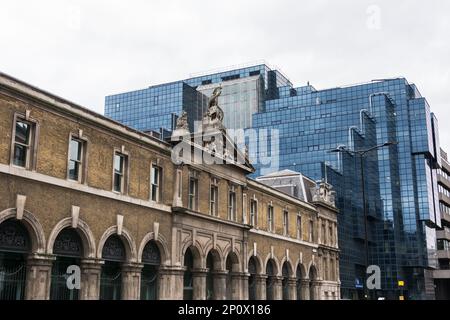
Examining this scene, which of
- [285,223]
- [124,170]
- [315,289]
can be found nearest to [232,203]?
[285,223]

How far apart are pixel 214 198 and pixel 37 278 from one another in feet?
50.2

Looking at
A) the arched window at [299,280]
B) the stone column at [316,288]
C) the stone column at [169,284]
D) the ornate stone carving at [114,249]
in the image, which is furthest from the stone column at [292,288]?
the ornate stone carving at [114,249]

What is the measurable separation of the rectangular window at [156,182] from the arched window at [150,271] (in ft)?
7.83

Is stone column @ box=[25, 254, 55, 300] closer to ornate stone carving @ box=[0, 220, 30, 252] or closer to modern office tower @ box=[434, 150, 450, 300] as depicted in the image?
ornate stone carving @ box=[0, 220, 30, 252]

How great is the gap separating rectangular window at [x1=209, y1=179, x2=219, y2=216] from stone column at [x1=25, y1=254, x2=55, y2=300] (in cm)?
1422

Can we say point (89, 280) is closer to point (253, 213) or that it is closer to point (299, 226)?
point (253, 213)

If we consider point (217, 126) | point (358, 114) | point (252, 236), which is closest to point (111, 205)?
point (217, 126)

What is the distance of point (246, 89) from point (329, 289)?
73.3 meters

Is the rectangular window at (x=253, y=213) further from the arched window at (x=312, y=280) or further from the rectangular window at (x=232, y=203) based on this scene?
the arched window at (x=312, y=280)

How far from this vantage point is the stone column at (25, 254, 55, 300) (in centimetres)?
2188

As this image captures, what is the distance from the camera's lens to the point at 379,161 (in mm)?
101250

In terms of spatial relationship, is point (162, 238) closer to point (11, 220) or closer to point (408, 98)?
point (11, 220)
